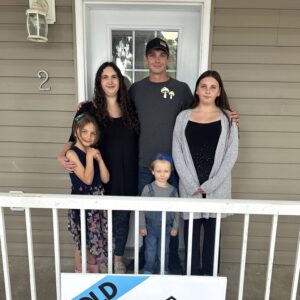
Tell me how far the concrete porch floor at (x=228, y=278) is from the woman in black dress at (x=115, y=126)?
3.00 ft

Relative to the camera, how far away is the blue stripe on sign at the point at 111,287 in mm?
1447

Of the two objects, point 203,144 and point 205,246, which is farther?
point 205,246

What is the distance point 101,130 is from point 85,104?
0.69ft

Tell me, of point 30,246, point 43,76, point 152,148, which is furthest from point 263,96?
point 30,246

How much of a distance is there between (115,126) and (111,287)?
37.6 inches

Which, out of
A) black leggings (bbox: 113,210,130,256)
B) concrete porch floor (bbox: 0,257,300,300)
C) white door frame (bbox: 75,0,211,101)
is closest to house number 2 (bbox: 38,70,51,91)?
white door frame (bbox: 75,0,211,101)

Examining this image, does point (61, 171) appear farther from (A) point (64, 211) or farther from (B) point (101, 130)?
(B) point (101, 130)

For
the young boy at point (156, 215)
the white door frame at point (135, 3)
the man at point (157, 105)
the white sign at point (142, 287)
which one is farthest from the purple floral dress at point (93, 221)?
the white door frame at point (135, 3)

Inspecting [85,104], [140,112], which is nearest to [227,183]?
[140,112]

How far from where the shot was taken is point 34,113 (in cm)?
258

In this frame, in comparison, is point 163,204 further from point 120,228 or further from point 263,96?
point 263,96

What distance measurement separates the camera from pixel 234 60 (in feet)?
8.02

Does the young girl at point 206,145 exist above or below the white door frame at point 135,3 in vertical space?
below

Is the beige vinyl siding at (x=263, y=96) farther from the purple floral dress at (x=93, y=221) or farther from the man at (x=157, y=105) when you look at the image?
the purple floral dress at (x=93, y=221)
